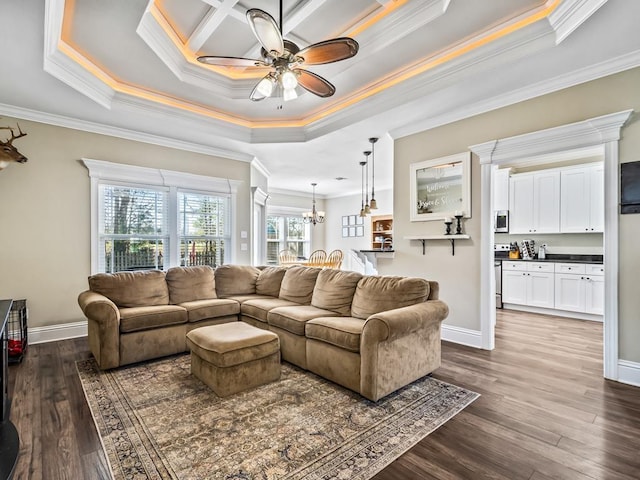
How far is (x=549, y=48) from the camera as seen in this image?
264cm

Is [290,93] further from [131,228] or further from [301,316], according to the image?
[131,228]

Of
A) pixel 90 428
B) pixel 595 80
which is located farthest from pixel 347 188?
pixel 90 428

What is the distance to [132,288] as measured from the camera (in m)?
3.57

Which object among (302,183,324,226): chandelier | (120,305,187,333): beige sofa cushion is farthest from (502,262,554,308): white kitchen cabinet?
(120,305,187,333): beige sofa cushion

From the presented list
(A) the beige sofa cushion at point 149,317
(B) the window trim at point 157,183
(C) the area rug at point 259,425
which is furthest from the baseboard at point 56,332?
(C) the area rug at point 259,425

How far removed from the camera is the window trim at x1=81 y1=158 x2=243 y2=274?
4.23 m

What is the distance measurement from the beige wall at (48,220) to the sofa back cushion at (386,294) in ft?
11.7

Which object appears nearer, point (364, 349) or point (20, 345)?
point (364, 349)

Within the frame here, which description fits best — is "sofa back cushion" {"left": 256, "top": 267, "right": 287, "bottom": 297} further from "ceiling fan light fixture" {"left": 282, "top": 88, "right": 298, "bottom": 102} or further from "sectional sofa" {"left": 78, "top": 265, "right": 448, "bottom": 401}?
"ceiling fan light fixture" {"left": 282, "top": 88, "right": 298, "bottom": 102}

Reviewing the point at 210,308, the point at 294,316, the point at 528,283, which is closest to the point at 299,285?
the point at 294,316

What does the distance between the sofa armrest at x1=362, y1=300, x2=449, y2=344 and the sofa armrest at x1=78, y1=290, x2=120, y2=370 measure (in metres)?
2.32

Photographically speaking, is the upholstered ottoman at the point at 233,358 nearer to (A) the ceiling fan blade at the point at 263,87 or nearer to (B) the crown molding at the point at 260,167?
(A) the ceiling fan blade at the point at 263,87

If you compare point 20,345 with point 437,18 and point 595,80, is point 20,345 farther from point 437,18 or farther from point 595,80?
point 595,80

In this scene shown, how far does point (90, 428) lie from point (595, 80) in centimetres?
484
